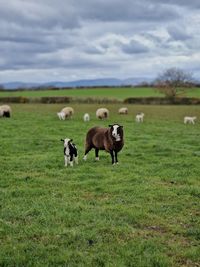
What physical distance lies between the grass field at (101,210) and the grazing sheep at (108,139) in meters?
0.56

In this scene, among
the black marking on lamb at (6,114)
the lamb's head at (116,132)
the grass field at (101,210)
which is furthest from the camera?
the black marking on lamb at (6,114)

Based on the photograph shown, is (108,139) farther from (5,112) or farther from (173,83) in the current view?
(173,83)

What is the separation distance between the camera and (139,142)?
77.1 feet

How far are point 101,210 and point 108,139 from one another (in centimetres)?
664

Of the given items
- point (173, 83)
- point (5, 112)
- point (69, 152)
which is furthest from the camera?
point (173, 83)

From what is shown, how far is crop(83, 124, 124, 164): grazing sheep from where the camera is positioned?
16203mm

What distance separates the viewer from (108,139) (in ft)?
54.3

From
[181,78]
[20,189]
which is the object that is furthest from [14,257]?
[181,78]

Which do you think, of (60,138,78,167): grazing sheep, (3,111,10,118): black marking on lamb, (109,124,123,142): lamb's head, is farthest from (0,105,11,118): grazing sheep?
(109,124,123,142): lamb's head

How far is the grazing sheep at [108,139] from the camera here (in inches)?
638

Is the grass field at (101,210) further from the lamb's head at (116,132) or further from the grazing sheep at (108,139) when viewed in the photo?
the lamb's head at (116,132)

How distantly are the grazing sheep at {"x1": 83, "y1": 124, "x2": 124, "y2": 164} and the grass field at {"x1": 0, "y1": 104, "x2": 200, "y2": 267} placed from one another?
0.56 metres

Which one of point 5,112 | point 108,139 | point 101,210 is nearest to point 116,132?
point 108,139

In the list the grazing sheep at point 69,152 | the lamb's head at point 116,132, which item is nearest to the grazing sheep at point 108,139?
the lamb's head at point 116,132
